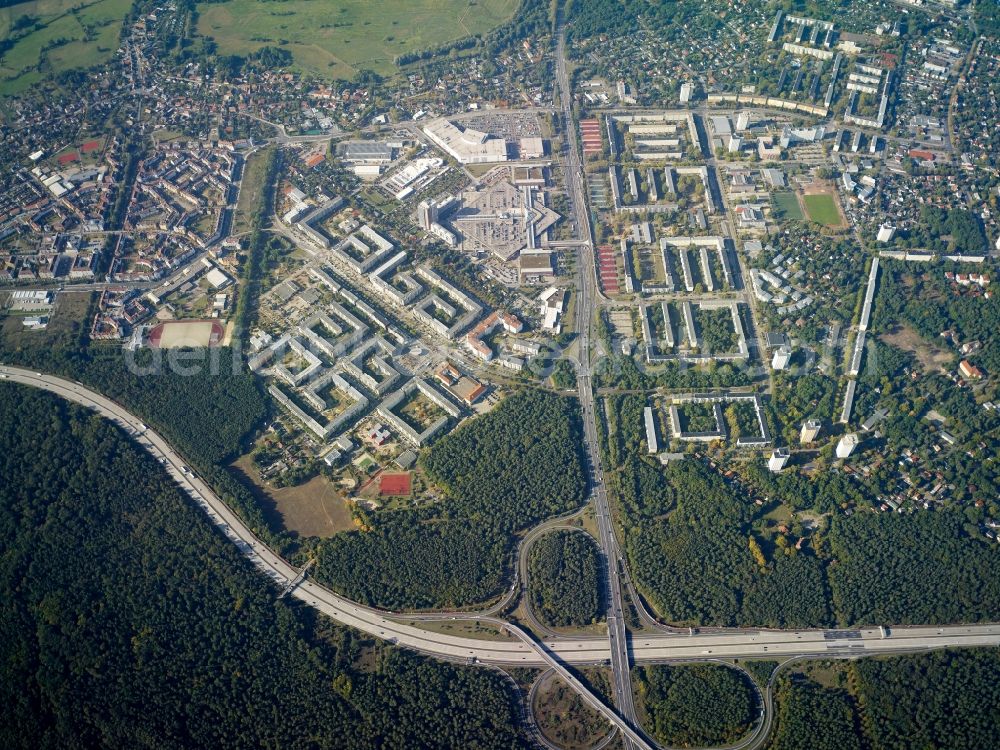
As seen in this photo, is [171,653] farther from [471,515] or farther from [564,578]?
[564,578]

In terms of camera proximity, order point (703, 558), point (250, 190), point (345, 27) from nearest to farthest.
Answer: point (703, 558) → point (250, 190) → point (345, 27)

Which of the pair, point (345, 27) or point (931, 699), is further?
point (345, 27)

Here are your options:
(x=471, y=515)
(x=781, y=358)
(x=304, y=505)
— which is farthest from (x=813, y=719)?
(x=304, y=505)

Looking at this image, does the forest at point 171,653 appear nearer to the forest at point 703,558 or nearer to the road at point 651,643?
the road at point 651,643

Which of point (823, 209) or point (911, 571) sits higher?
point (823, 209)

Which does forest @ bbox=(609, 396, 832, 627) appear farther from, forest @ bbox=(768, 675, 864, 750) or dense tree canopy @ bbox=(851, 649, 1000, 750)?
dense tree canopy @ bbox=(851, 649, 1000, 750)

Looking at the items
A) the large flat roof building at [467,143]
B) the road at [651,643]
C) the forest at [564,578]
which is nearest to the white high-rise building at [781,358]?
the road at [651,643]

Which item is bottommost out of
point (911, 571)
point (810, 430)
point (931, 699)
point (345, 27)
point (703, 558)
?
point (931, 699)
